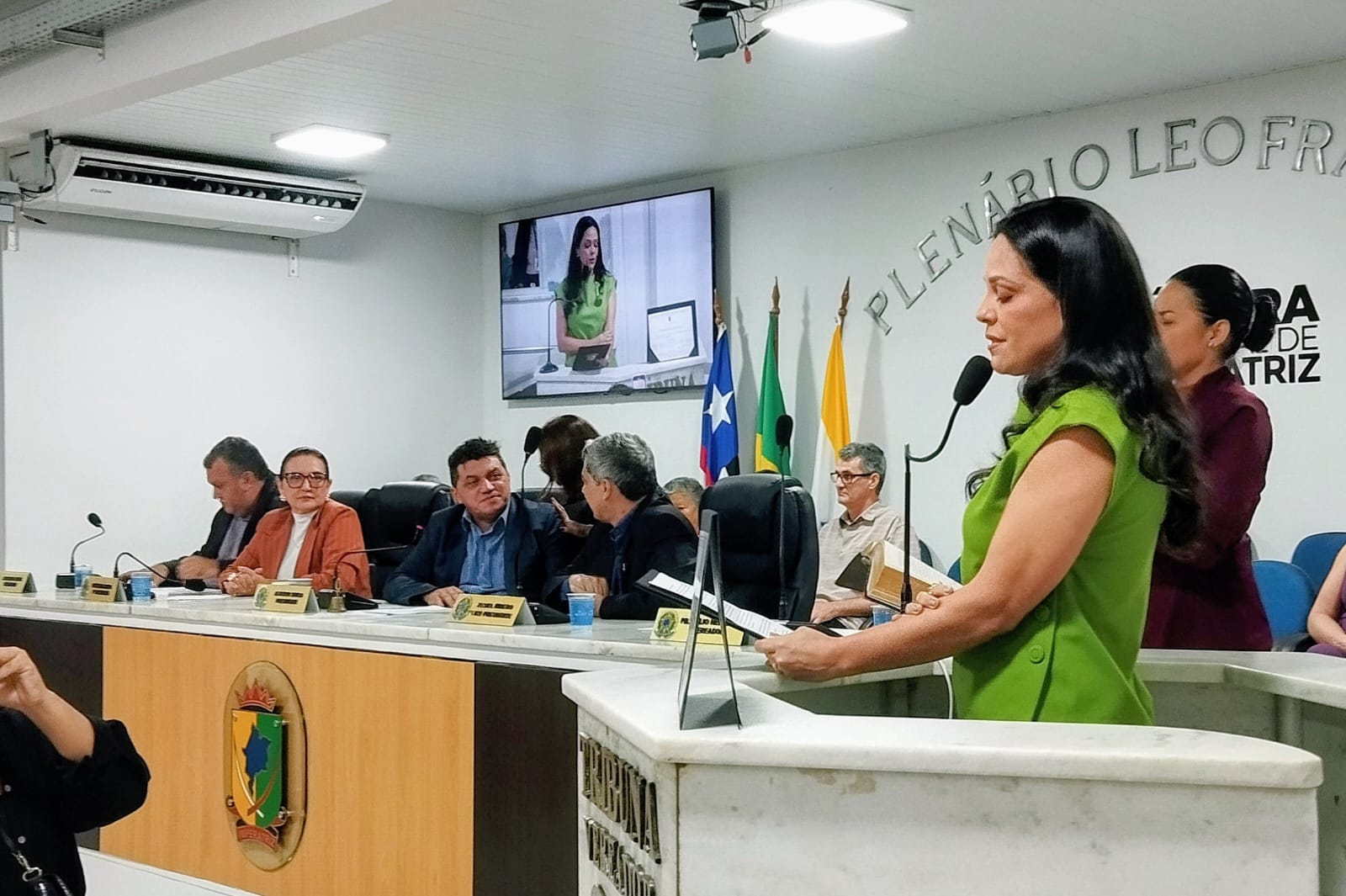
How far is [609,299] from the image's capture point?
7.68 metres

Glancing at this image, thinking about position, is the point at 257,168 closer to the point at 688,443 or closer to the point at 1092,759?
the point at 688,443

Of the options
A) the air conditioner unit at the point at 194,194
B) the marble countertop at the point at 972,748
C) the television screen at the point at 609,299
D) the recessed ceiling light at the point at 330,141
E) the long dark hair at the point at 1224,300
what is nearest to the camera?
the marble countertop at the point at 972,748

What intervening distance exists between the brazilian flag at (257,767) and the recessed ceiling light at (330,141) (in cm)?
332

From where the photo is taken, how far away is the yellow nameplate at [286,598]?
12.4ft

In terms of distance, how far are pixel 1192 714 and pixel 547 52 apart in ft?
12.4

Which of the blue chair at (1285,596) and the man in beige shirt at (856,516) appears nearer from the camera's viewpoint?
the blue chair at (1285,596)

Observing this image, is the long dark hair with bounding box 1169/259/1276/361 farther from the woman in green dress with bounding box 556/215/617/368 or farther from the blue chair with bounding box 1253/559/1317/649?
the woman in green dress with bounding box 556/215/617/368

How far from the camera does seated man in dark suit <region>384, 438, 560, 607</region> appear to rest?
4598 mm

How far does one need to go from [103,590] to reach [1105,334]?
3633mm

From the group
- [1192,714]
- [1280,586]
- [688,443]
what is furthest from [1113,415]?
[688,443]

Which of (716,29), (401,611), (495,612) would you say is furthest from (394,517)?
(716,29)

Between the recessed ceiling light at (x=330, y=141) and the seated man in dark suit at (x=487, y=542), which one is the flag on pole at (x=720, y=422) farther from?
the seated man in dark suit at (x=487, y=542)

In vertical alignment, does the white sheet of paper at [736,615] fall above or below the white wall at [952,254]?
below

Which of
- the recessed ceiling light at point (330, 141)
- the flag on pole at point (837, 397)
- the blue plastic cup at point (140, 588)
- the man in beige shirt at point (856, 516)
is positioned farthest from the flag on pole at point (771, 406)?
the blue plastic cup at point (140, 588)
